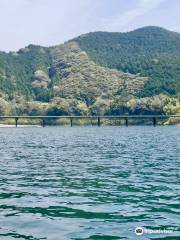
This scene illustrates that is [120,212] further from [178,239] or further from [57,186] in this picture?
[57,186]

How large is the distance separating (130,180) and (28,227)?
15.1 metres

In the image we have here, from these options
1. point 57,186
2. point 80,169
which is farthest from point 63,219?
point 80,169

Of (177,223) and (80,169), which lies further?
(80,169)

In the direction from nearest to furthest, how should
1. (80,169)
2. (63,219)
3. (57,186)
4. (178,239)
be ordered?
1. (178,239)
2. (63,219)
3. (57,186)
4. (80,169)

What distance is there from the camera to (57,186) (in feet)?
101

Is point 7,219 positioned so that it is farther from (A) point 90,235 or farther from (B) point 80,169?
(B) point 80,169

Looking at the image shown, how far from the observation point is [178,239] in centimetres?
1744

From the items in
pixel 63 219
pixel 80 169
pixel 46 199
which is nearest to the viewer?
pixel 63 219

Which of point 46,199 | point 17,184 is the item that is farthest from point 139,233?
point 17,184

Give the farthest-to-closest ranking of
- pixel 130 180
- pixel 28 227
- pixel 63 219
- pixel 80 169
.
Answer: pixel 80 169
pixel 130 180
pixel 63 219
pixel 28 227

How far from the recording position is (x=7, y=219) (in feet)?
68.8

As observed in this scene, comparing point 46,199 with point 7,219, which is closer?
point 7,219

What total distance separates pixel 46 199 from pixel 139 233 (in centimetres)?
913

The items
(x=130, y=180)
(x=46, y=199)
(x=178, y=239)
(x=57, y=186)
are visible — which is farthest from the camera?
(x=130, y=180)
